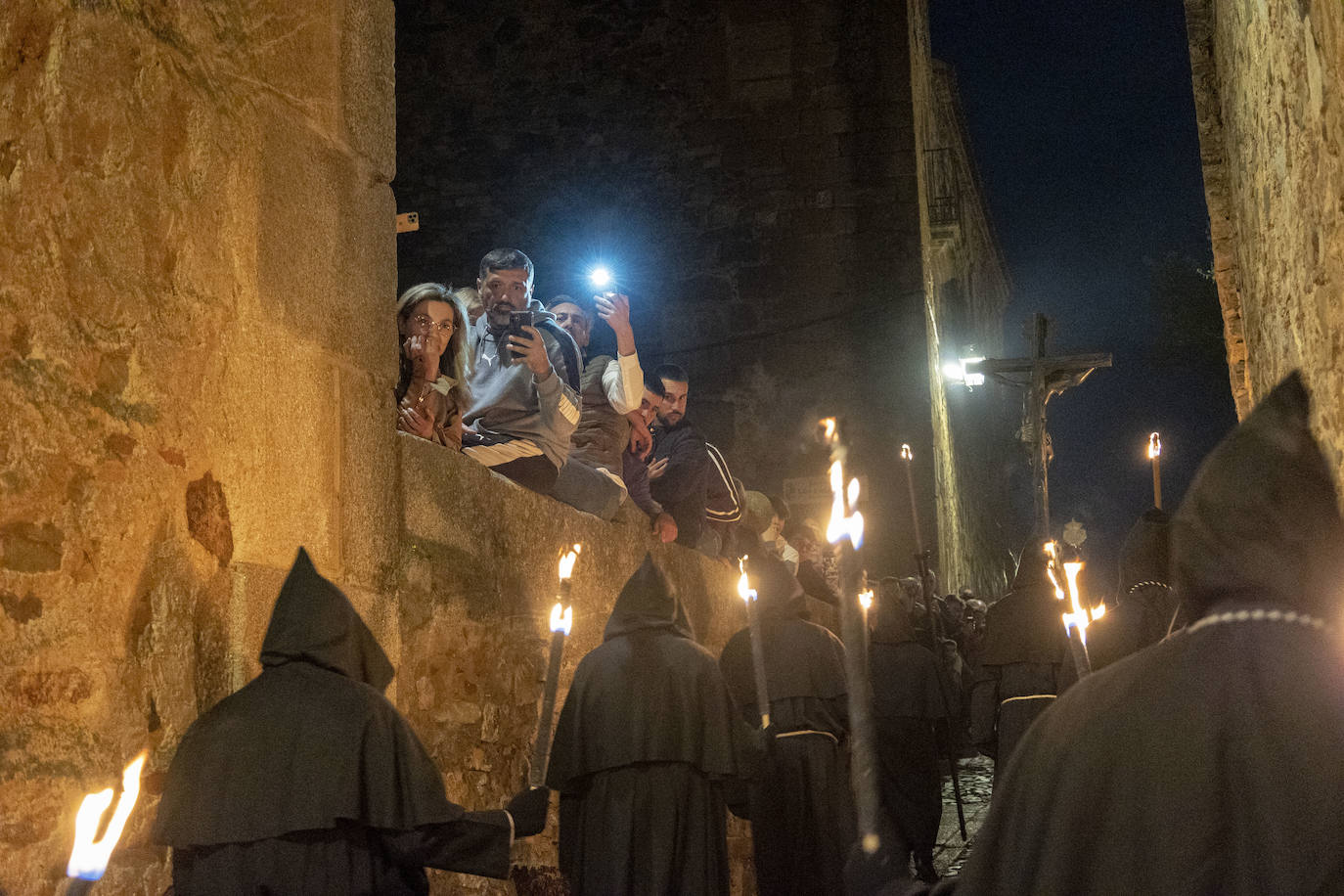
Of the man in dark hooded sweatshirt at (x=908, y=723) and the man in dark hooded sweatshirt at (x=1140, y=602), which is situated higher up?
the man in dark hooded sweatshirt at (x=1140, y=602)

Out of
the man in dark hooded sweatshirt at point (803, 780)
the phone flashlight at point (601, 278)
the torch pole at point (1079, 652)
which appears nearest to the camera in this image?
the torch pole at point (1079, 652)

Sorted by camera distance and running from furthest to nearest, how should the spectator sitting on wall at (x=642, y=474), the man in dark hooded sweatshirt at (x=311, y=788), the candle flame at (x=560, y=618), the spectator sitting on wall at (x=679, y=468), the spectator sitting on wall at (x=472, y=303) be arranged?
1. the spectator sitting on wall at (x=679, y=468)
2. the spectator sitting on wall at (x=642, y=474)
3. the spectator sitting on wall at (x=472, y=303)
4. the candle flame at (x=560, y=618)
5. the man in dark hooded sweatshirt at (x=311, y=788)

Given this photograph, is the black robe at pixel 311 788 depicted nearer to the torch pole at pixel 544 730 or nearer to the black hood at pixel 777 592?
the torch pole at pixel 544 730

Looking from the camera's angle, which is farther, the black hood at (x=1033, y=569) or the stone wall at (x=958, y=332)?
the stone wall at (x=958, y=332)

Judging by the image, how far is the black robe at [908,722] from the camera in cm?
789

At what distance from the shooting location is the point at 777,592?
754 centimetres

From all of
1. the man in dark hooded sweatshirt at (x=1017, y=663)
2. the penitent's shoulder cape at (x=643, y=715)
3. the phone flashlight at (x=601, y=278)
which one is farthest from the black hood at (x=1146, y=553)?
the phone flashlight at (x=601, y=278)

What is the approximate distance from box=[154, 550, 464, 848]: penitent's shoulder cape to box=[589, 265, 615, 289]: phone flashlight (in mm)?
11194

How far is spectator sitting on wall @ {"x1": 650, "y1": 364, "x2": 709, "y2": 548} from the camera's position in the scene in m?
8.38

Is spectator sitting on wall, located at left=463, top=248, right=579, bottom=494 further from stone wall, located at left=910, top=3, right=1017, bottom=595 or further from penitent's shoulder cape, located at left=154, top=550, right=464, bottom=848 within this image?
stone wall, located at left=910, top=3, right=1017, bottom=595

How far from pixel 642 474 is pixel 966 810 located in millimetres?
3745

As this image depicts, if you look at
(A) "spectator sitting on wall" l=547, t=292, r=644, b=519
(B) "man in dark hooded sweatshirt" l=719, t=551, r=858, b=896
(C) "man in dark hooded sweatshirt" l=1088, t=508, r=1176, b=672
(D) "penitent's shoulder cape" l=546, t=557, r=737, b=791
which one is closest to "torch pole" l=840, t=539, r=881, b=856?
(D) "penitent's shoulder cape" l=546, t=557, r=737, b=791

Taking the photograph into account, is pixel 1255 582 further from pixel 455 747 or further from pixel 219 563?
pixel 455 747

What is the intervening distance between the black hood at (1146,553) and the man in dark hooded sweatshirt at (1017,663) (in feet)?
1.95
